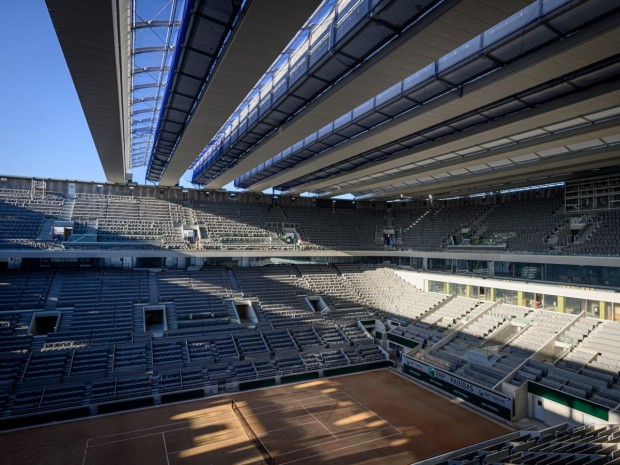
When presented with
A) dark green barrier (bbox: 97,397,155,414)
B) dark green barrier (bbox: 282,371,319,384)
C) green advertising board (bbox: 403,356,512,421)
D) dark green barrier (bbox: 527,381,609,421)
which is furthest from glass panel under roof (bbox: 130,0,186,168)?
dark green barrier (bbox: 527,381,609,421)

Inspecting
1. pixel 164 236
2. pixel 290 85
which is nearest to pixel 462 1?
pixel 290 85

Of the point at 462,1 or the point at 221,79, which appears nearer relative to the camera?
the point at 462,1

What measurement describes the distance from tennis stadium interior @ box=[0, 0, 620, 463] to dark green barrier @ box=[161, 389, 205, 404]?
13 cm

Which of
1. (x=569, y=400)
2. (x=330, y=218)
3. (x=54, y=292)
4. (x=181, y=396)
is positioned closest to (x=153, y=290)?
(x=54, y=292)

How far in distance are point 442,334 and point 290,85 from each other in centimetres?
2163

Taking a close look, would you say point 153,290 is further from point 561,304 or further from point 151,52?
point 561,304

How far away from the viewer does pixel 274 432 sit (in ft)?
60.8

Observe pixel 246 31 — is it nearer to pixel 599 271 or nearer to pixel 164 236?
pixel 599 271

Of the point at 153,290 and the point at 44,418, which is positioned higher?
the point at 153,290

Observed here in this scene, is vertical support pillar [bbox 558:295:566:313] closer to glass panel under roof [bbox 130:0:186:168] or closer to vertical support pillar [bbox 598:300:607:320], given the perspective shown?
vertical support pillar [bbox 598:300:607:320]

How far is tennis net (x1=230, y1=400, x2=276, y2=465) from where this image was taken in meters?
15.8

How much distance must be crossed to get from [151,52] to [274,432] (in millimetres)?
16933

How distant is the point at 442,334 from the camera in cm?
2886

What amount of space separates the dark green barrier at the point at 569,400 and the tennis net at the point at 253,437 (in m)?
13.9
